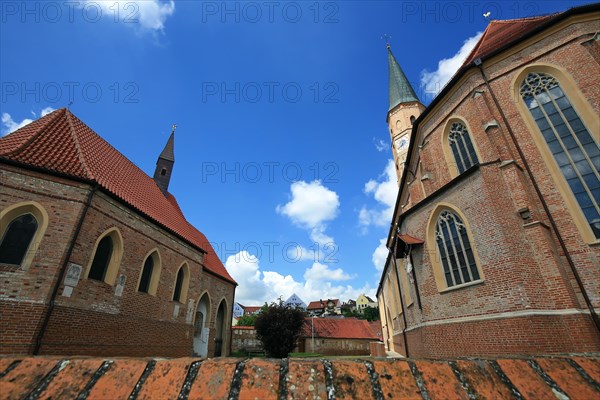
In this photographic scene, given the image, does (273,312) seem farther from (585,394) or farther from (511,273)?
(585,394)

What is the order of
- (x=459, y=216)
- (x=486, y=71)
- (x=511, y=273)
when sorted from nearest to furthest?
(x=511, y=273) → (x=459, y=216) → (x=486, y=71)

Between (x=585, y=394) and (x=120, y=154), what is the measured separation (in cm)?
2187

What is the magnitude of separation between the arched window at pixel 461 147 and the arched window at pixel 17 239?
16.7 meters

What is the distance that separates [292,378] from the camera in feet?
4.29

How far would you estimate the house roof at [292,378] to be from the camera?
1226 millimetres

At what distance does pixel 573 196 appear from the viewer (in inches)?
343

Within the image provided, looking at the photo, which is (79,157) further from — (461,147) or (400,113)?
(400,113)

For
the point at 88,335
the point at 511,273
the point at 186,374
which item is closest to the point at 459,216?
the point at 511,273

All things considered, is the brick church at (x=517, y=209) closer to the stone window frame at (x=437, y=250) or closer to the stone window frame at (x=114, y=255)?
the stone window frame at (x=437, y=250)

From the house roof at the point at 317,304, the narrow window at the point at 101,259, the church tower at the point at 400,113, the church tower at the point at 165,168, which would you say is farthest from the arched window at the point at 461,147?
the house roof at the point at 317,304

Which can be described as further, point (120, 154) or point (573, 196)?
point (120, 154)

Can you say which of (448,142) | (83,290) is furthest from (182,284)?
(448,142)

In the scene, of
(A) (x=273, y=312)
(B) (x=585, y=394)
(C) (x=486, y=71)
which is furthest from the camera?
(A) (x=273, y=312)

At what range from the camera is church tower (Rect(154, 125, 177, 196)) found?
24.4 metres
